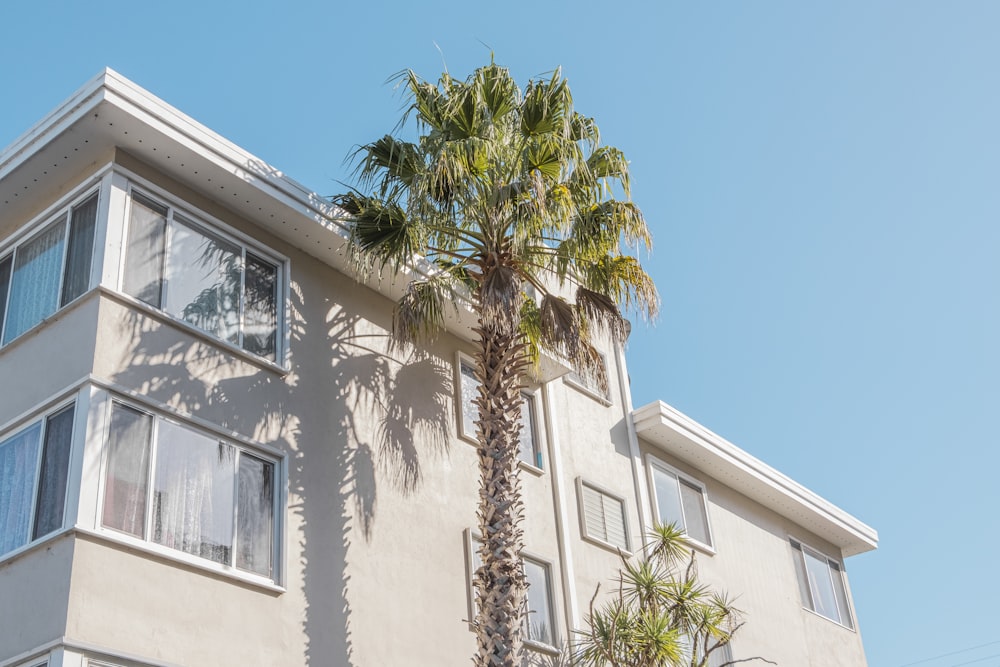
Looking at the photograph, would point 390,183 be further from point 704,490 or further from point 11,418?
point 704,490

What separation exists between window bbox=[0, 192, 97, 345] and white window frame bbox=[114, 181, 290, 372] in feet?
1.37

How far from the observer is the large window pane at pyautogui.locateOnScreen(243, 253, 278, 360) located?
15.9 metres

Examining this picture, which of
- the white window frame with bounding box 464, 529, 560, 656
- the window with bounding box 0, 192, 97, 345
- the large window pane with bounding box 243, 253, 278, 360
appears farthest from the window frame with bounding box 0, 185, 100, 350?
the white window frame with bounding box 464, 529, 560, 656

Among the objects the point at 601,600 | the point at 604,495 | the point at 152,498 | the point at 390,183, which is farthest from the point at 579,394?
the point at 152,498

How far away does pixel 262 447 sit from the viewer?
1505cm

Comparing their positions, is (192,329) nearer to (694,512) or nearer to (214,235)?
(214,235)

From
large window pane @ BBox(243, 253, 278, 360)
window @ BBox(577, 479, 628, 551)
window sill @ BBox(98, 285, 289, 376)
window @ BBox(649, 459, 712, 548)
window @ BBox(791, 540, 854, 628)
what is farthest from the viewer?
window @ BBox(791, 540, 854, 628)

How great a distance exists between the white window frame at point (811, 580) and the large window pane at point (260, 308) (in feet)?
49.0

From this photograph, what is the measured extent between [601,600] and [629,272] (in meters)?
5.69

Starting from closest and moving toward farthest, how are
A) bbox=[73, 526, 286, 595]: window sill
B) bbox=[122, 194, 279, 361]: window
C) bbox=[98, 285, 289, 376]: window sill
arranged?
bbox=[73, 526, 286, 595]: window sill, bbox=[98, 285, 289, 376]: window sill, bbox=[122, 194, 279, 361]: window

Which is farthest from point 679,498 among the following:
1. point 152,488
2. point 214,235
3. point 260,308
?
point 152,488

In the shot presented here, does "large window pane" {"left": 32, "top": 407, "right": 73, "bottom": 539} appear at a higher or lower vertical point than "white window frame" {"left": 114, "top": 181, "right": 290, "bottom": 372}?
lower

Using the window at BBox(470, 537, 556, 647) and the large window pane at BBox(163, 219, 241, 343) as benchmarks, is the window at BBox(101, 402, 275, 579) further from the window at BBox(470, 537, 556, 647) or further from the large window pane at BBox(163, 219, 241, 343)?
the window at BBox(470, 537, 556, 647)

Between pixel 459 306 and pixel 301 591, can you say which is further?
pixel 459 306
